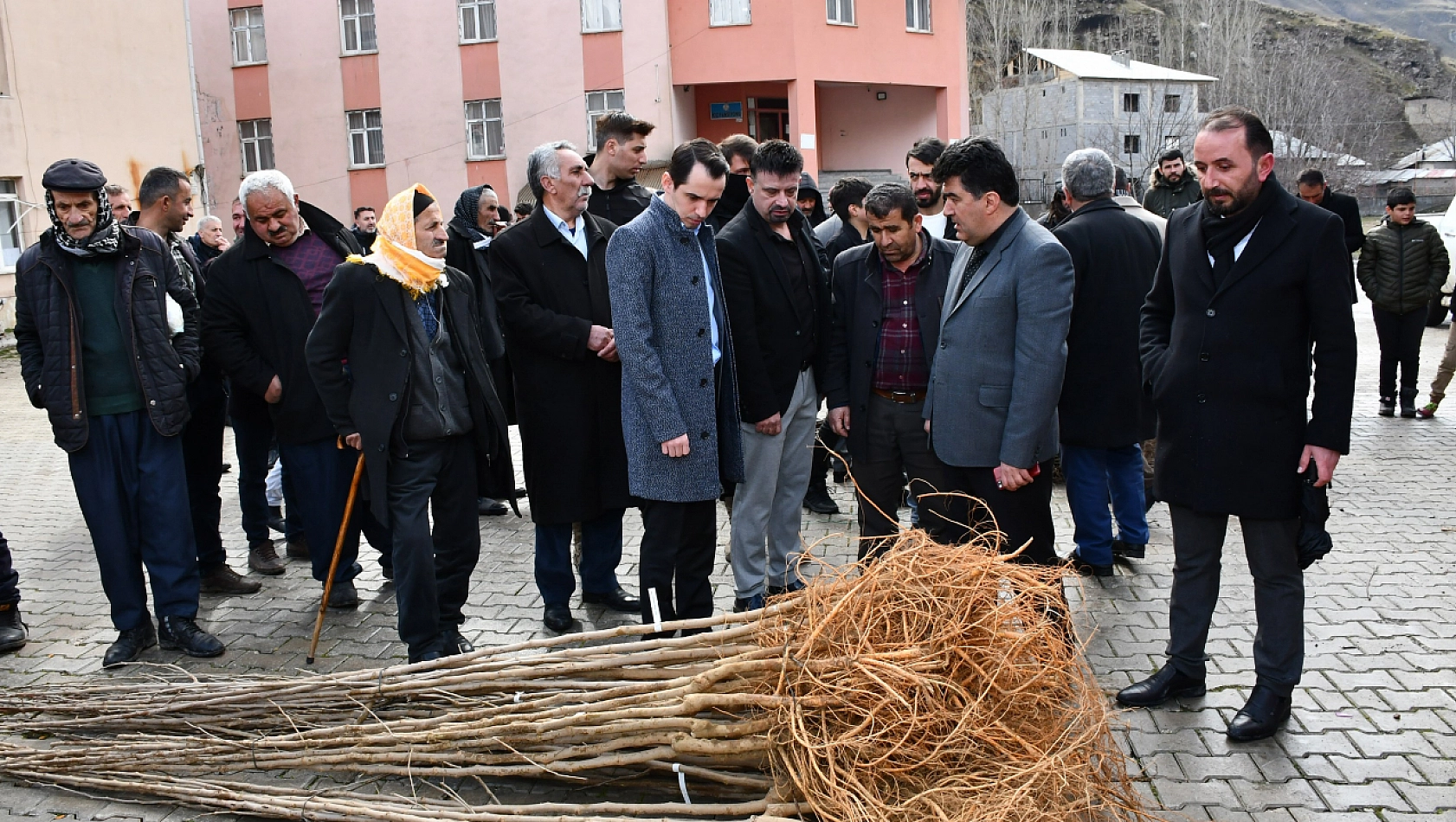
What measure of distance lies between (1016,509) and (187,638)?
12.7 feet

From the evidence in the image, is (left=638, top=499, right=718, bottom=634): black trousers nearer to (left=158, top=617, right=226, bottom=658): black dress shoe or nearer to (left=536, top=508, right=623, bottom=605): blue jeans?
(left=536, top=508, right=623, bottom=605): blue jeans

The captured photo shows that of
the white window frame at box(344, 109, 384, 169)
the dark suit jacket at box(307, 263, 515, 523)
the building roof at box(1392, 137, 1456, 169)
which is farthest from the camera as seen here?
the building roof at box(1392, 137, 1456, 169)

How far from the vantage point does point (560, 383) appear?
5.30m

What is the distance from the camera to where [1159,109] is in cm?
5438

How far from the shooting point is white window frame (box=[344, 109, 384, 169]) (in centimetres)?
3231

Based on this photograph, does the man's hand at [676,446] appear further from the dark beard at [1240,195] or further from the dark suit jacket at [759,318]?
the dark beard at [1240,195]

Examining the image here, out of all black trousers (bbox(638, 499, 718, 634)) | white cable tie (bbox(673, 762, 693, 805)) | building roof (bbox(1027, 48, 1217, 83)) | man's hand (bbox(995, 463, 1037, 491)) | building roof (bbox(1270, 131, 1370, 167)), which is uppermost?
building roof (bbox(1027, 48, 1217, 83))

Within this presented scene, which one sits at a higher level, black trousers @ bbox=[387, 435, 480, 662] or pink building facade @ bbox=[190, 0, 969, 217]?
pink building facade @ bbox=[190, 0, 969, 217]

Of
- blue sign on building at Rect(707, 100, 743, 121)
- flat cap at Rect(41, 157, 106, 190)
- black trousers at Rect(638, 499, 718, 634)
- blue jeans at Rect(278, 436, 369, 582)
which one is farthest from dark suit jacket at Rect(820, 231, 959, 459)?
blue sign on building at Rect(707, 100, 743, 121)

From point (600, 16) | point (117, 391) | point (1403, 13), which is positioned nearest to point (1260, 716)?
point (117, 391)

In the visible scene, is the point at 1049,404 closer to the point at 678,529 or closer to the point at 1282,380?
the point at 1282,380

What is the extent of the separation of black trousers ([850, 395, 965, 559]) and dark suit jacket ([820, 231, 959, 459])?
0.18 ft

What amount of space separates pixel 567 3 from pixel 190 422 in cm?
2683

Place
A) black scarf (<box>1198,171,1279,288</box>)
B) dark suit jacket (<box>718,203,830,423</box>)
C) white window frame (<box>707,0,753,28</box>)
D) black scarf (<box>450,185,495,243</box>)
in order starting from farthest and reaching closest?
1. white window frame (<box>707,0,753,28</box>)
2. black scarf (<box>450,185,495,243</box>)
3. dark suit jacket (<box>718,203,830,423</box>)
4. black scarf (<box>1198,171,1279,288</box>)
